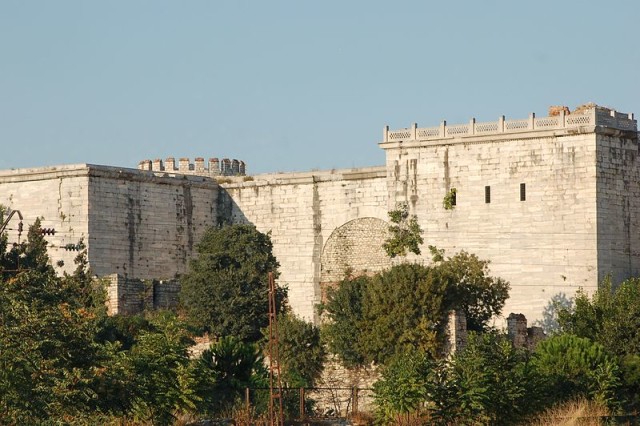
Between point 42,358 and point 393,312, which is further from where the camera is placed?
point 393,312

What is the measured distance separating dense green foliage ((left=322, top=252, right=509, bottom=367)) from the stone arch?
6.04 m

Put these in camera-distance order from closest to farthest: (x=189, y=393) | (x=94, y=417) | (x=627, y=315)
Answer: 1. (x=94, y=417)
2. (x=189, y=393)
3. (x=627, y=315)

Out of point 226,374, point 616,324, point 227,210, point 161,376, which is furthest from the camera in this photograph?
point 227,210

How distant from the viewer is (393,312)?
178ft

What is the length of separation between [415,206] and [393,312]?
725cm

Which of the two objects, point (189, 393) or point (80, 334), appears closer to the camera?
point (80, 334)

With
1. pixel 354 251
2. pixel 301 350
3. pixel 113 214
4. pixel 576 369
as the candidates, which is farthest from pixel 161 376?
pixel 354 251

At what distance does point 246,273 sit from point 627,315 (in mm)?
12486

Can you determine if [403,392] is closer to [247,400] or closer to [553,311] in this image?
[247,400]

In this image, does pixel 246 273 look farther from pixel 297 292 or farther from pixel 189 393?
pixel 189 393

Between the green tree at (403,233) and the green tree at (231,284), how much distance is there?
3537 millimetres

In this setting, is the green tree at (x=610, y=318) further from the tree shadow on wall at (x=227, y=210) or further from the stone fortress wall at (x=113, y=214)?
the stone fortress wall at (x=113, y=214)

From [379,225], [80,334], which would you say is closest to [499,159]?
[379,225]

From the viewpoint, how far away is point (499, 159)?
59.5 m
